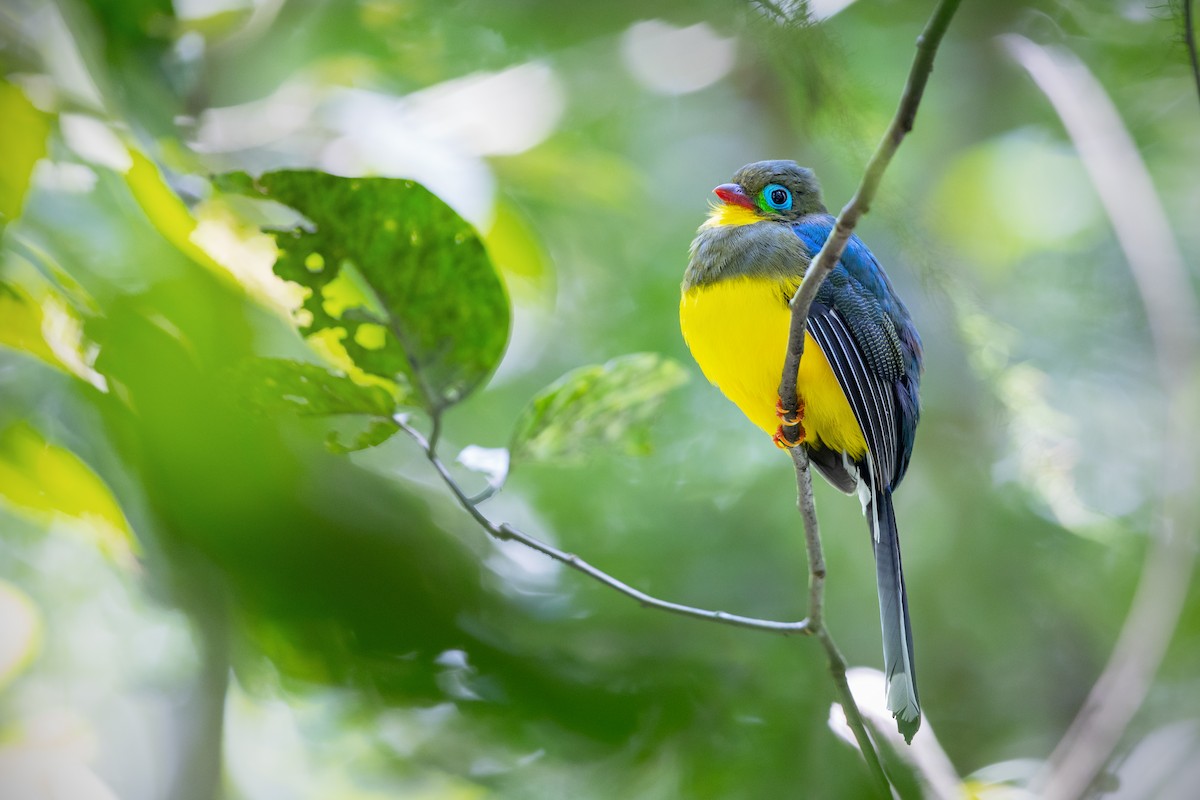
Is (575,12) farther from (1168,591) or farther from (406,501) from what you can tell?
(1168,591)

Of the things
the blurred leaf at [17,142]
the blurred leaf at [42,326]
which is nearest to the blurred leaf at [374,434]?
the blurred leaf at [42,326]

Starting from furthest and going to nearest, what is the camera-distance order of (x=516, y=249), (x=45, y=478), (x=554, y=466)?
(x=554, y=466) < (x=516, y=249) < (x=45, y=478)

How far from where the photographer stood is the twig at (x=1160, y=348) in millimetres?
1950

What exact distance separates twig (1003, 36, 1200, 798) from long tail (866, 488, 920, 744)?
0.58 m

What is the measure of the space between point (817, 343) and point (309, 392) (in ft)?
2.64

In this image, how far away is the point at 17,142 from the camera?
1220 mm

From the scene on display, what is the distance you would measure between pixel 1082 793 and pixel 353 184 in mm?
1498

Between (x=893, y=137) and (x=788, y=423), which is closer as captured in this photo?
(x=893, y=137)

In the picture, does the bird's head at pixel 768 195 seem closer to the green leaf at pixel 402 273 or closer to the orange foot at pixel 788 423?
the orange foot at pixel 788 423

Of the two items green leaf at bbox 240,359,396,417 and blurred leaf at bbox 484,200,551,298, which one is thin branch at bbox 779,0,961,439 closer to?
green leaf at bbox 240,359,396,417

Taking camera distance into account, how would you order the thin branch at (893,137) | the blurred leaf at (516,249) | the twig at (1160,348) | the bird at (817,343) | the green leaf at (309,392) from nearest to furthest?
the thin branch at (893,137)
the green leaf at (309,392)
the bird at (817,343)
the twig at (1160,348)
the blurred leaf at (516,249)

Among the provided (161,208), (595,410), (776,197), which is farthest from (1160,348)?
(161,208)

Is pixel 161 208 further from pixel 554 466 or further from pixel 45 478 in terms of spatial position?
pixel 554 466

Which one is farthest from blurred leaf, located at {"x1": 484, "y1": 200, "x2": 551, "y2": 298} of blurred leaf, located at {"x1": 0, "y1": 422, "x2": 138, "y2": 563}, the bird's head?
blurred leaf, located at {"x1": 0, "y1": 422, "x2": 138, "y2": 563}
